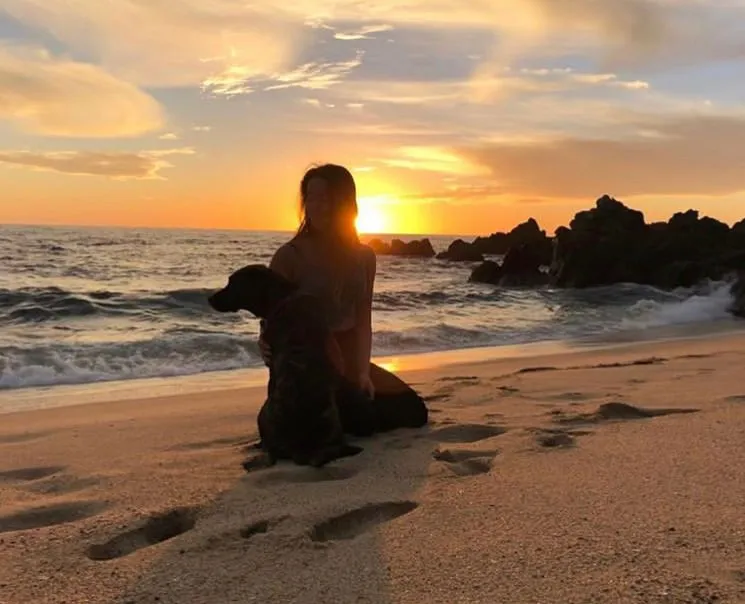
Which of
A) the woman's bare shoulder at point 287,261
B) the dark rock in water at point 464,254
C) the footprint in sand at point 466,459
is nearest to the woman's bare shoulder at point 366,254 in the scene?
the woman's bare shoulder at point 287,261

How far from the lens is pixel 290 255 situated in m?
4.73

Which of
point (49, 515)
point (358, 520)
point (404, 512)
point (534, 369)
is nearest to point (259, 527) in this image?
point (358, 520)

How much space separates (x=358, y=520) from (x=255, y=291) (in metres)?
1.74

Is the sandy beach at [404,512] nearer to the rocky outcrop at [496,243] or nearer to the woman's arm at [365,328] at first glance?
the woman's arm at [365,328]

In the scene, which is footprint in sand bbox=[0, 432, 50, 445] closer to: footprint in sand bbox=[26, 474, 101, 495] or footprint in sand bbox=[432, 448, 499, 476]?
footprint in sand bbox=[26, 474, 101, 495]

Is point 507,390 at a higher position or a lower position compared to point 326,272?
lower

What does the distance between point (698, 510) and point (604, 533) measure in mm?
473

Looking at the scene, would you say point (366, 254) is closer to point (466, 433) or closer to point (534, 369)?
point (466, 433)

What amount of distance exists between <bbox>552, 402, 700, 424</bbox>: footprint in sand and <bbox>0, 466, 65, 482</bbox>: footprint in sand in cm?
304

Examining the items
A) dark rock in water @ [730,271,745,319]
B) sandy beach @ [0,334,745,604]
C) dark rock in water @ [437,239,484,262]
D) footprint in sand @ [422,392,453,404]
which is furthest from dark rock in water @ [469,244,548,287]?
sandy beach @ [0,334,745,604]

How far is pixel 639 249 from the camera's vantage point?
30375 millimetres

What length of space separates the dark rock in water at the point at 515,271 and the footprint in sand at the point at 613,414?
2500 cm

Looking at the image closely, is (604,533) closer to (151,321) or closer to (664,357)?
(664,357)

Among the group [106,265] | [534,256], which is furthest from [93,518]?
[534,256]
